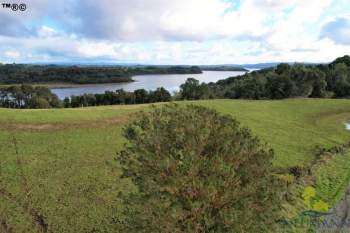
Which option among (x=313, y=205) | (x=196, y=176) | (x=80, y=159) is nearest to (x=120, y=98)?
(x=80, y=159)

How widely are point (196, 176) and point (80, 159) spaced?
14.7m

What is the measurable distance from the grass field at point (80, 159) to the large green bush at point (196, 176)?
4088mm

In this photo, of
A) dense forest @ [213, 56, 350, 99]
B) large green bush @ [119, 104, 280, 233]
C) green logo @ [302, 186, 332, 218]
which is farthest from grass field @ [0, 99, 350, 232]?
dense forest @ [213, 56, 350, 99]

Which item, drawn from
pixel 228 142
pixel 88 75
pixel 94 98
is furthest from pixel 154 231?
pixel 88 75

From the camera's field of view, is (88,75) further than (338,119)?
Yes

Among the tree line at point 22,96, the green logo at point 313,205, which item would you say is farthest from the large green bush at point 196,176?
the tree line at point 22,96

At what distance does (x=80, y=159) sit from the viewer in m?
23.6

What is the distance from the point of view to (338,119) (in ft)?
142

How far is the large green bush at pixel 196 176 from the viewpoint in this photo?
10.5 metres

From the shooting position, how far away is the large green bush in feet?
34.3

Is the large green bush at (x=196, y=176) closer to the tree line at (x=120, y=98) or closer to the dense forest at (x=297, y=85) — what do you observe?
the dense forest at (x=297, y=85)

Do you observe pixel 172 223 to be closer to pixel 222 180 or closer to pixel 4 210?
pixel 222 180

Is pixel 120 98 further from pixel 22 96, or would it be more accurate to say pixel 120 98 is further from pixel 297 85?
pixel 297 85

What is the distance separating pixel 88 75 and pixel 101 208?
14573 cm
